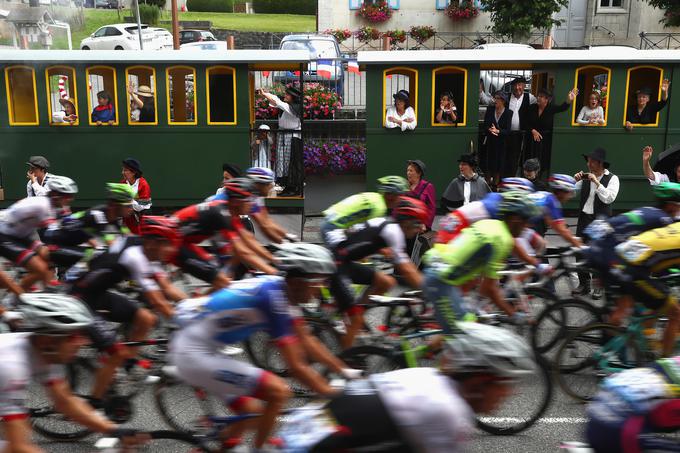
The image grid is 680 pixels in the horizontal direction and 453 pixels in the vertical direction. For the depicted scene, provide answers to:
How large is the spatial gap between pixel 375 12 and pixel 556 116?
23984 mm

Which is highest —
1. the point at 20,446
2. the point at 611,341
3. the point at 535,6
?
the point at 535,6

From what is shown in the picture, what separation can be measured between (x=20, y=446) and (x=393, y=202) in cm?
495

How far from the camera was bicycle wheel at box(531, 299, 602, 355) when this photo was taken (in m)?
7.34

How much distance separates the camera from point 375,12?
36.8 meters

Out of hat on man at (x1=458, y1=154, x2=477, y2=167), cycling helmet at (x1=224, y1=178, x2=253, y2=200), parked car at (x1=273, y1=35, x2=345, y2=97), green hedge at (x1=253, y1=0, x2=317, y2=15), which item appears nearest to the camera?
cycling helmet at (x1=224, y1=178, x2=253, y2=200)

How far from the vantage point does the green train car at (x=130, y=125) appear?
46.1ft

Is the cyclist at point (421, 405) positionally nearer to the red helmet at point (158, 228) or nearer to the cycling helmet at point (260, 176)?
the red helmet at point (158, 228)

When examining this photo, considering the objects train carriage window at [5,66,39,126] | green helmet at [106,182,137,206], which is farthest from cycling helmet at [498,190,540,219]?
train carriage window at [5,66,39,126]

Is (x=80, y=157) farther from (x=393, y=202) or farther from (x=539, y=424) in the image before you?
(x=539, y=424)

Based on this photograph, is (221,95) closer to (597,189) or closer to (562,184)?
(597,189)

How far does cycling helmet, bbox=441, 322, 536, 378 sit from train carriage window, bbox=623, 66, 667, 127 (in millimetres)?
11470

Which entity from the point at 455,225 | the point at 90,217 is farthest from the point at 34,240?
the point at 455,225

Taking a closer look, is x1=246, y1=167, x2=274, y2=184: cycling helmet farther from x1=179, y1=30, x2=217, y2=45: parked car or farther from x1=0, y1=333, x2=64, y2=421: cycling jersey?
x1=179, y1=30, x2=217, y2=45: parked car

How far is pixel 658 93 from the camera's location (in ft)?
46.6
